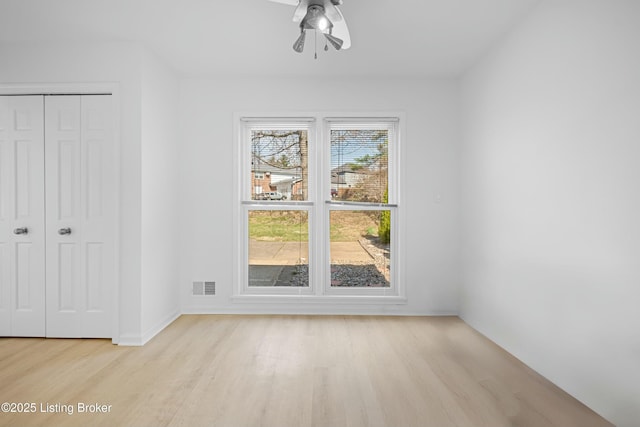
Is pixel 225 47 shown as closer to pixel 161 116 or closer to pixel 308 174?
pixel 161 116

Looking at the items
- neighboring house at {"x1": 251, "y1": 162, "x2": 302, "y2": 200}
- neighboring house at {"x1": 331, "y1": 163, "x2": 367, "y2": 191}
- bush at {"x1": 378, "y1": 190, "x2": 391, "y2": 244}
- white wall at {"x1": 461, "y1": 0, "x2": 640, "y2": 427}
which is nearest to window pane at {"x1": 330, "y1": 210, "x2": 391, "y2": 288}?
bush at {"x1": 378, "y1": 190, "x2": 391, "y2": 244}

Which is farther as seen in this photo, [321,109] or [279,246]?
[279,246]

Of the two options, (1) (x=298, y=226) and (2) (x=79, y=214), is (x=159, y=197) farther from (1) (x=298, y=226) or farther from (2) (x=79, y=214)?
(1) (x=298, y=226)

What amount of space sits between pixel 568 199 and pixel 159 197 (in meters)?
3.41

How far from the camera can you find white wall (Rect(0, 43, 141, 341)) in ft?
9.83

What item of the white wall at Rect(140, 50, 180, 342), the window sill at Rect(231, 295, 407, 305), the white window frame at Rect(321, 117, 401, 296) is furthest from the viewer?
the white window frame at Rect(321, 117, 401, 296)

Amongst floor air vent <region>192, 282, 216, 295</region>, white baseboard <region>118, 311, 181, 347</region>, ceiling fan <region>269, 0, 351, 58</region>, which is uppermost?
ceiling fan <region>269, 0, 351, 58</region>

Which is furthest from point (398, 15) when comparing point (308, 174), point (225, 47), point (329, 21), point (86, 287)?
point (86, 287)

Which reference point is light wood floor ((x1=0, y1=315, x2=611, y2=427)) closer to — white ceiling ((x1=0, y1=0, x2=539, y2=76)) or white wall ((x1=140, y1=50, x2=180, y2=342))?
white wall ((x1=140, y1=50, x2=180, y2=342))

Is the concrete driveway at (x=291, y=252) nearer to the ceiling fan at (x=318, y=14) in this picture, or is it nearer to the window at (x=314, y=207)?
the window at (x=314, y=207)

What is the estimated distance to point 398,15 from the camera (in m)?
2.61

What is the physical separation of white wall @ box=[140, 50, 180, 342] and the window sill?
0.74 metres

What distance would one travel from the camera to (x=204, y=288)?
3.83m

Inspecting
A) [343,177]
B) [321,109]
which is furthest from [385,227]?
[321,109]
